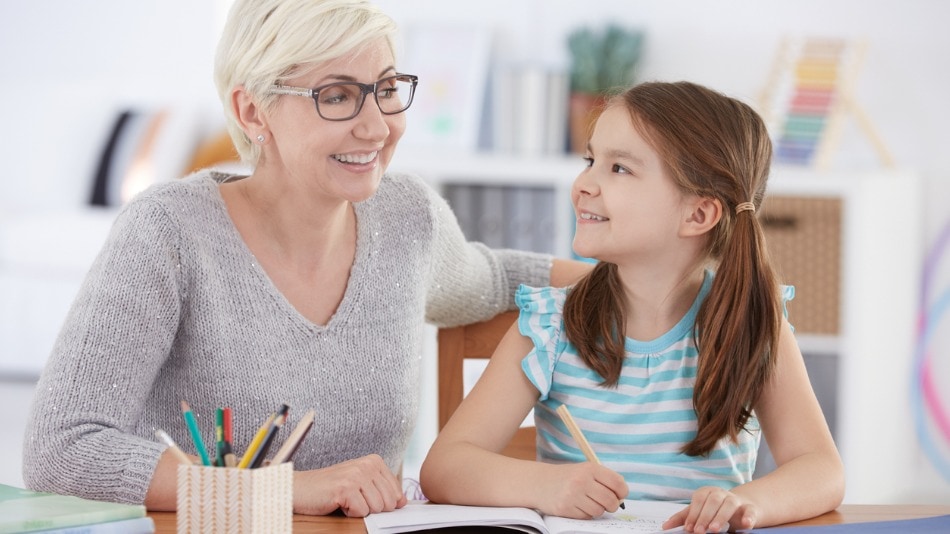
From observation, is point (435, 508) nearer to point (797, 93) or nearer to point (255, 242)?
point (255, 242)

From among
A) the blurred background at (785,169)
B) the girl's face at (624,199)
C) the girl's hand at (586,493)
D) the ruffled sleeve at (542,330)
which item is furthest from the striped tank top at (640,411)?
the blurred background at (785,169)

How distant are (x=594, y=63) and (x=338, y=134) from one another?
7.47 feet

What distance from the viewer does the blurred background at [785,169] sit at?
3.22 meters

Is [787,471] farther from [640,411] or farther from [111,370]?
[111,370]

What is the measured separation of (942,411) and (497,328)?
238cm

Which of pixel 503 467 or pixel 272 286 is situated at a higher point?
pixel 272 286

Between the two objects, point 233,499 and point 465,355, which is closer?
point 233,499

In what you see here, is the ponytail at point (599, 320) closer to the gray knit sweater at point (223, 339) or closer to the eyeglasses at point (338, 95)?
the gray knit sweater at point (223, 339)

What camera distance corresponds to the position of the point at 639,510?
1.10 m

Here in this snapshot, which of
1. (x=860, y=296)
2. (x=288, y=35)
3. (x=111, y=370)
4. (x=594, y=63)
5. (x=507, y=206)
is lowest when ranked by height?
(x=860, y=296)

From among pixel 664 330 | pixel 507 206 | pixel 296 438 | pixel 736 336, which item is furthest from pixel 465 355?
pixel 507 206

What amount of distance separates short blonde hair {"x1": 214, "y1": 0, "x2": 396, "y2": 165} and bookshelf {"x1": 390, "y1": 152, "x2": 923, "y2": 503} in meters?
1.90

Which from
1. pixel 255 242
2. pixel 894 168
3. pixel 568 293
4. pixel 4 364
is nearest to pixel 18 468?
pixel 4 364

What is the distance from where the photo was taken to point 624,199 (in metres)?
1.33
